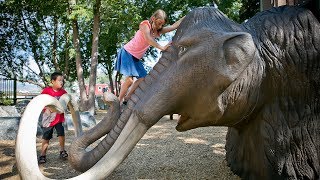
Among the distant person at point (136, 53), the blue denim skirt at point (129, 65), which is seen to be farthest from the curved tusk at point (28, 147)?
the blue denim skirt at point (129, 65)

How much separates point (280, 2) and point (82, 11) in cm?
1107

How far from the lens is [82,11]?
13555 mm

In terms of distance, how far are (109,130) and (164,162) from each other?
266 cm

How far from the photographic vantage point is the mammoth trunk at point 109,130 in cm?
212

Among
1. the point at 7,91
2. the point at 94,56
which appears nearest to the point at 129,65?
the point at 94,56

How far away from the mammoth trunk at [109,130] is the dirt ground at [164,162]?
1917mm

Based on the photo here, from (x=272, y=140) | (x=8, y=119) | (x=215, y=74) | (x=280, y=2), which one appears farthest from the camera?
(x=8, y=119)

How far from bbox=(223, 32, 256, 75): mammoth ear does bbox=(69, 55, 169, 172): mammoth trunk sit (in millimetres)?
416

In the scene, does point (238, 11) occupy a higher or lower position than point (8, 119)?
higher

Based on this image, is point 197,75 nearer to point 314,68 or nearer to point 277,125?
point 277,125

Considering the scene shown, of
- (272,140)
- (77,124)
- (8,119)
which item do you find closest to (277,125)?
(272,140)

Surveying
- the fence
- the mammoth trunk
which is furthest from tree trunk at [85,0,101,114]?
the mammoth trunk

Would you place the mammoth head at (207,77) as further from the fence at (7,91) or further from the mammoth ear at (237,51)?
the fence at (7,91)

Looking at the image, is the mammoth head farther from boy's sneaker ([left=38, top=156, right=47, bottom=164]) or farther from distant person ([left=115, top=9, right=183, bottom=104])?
boy's sneaker ([left=38, top=156, right=47, bottom=164])
